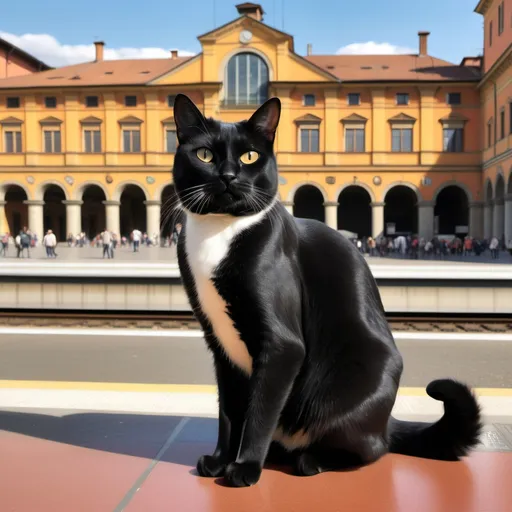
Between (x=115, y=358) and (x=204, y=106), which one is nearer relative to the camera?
(x=115, y=358)

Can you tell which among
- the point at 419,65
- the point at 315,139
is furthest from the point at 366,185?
the point at 419,65

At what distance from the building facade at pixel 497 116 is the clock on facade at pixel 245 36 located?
15.6 meters

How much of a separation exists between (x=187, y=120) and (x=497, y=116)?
36.3m

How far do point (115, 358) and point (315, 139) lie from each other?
3480cm

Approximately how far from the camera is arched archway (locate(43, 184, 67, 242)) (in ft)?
150

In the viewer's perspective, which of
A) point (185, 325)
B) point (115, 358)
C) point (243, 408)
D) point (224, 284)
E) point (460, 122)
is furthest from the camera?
point (460, 122)

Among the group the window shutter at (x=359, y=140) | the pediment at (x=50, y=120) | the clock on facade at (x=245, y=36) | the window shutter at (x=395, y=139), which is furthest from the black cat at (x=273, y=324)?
the pediment at (x=50, y=120)

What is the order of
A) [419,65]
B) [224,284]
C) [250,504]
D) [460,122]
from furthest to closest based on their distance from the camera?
[419,65] < [460,122] < [224,284] < [250,504]

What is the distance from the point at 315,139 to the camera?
128 ft

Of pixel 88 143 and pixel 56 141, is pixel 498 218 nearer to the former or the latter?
pixel 88 143

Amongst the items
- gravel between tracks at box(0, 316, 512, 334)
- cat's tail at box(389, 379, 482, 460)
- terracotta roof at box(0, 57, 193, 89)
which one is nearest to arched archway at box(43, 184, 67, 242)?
terracotta roof at box(0, 57, 193, 89)

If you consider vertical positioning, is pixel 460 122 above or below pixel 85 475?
above

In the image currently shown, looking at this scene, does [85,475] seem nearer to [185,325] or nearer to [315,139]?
[185,325]

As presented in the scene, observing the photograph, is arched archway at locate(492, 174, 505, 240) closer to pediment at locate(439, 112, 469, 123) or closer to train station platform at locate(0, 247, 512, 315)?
pediment at locate(439, 112, 469, 123)
